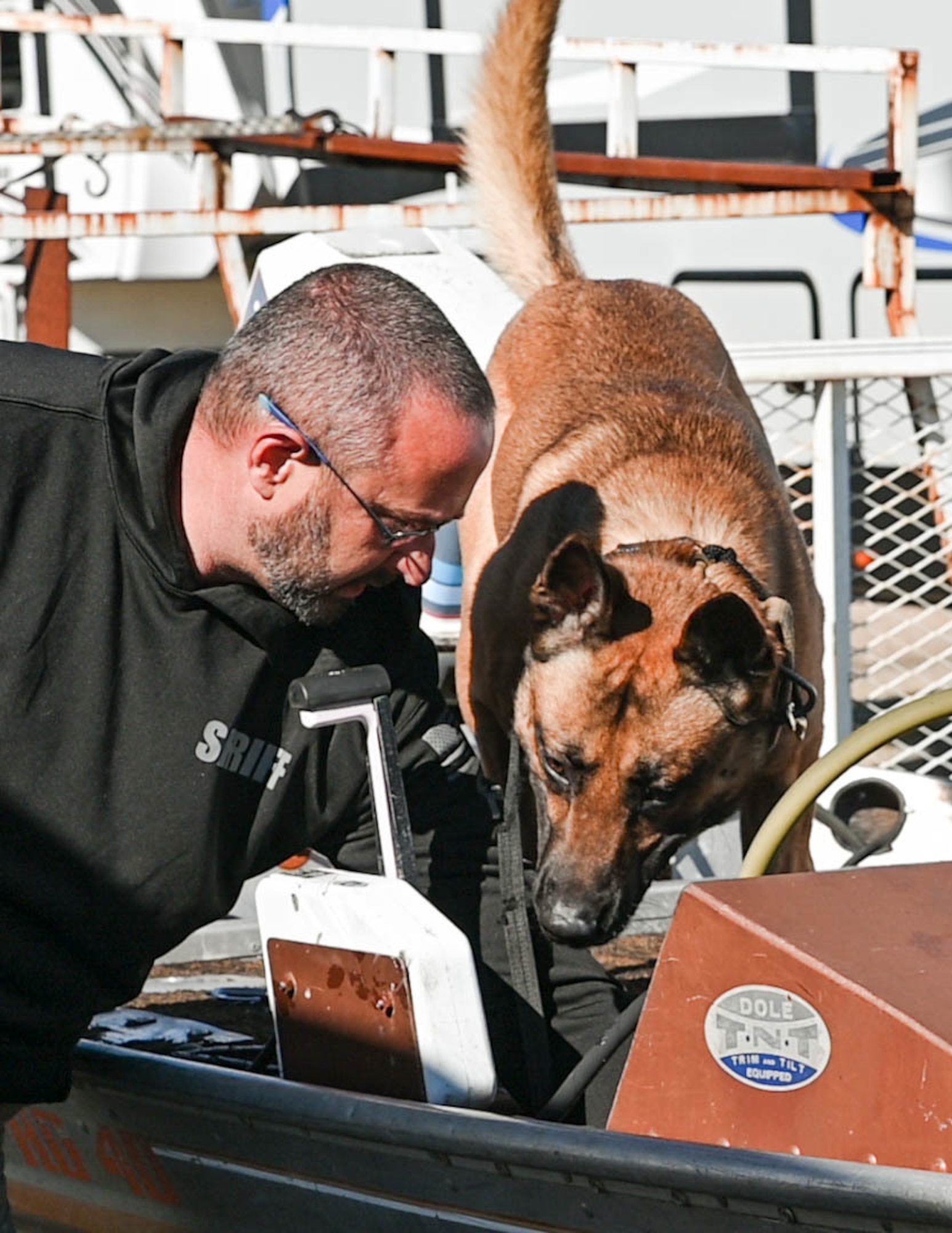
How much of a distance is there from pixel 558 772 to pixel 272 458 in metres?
1.24

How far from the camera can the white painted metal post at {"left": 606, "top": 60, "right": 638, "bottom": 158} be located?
6.25m

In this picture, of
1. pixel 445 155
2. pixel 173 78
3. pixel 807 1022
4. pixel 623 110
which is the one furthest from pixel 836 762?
pixel 173 78

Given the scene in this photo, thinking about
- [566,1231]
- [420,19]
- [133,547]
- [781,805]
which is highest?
[420,19]

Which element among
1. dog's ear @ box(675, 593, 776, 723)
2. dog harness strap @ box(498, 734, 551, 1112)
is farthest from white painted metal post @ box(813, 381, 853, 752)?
dog harness strap @ box(498, 734, 551, 1112)

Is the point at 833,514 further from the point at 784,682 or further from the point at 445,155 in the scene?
the point at 445,155

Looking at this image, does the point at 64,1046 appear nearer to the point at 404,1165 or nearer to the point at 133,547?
the point at 404,1165

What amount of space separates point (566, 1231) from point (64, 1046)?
80 cm

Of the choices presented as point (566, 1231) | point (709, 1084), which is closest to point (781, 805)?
point (709, 1084)

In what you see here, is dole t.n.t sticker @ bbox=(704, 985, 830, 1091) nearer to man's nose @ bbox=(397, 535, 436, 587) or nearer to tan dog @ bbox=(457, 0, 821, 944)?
man's nose @ bbox=(397, 535, 436, 587)

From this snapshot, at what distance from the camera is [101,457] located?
92.5 inches

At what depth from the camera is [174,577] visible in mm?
2320

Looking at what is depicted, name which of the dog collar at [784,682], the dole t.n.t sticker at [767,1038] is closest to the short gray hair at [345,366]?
the dole t.n.t sticker at [767,1038]

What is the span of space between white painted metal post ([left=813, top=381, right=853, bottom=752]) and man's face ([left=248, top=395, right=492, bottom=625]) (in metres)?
2.72

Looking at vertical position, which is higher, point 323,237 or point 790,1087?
point 323,237
